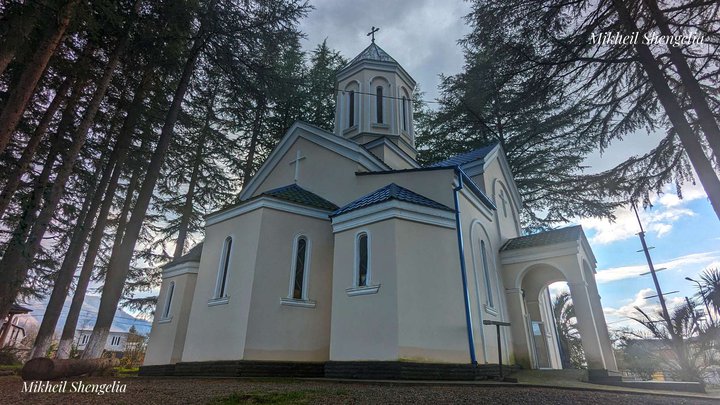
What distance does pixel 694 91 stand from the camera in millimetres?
7727

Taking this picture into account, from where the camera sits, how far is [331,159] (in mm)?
12570

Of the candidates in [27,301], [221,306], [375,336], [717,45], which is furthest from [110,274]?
[717,45]

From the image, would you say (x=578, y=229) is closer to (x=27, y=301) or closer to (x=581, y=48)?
(x=581, y=48)

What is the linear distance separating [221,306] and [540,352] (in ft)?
34.3

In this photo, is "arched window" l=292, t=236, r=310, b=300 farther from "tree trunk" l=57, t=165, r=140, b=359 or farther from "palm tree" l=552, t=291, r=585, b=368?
"palm tree" l=552, t=291, r=585, b=368

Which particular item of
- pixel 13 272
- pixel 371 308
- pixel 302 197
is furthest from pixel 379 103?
pixel 13 272

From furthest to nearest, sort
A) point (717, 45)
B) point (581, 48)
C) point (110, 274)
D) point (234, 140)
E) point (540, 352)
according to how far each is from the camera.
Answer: point (234, 140) → point (540, 352) → point (110, 274) → point (581, 48) → point (717, 45)

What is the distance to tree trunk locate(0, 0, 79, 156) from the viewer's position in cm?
736

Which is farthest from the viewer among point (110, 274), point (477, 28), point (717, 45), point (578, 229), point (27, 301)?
point (27, 301)

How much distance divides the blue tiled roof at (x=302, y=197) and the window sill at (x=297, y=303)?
2.68 metres

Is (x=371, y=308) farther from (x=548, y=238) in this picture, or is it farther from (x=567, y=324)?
(x=567, y=324)

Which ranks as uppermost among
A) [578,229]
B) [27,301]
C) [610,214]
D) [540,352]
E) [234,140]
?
[234,140]

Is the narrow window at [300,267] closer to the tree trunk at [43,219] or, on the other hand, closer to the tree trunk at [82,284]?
the tree trunk at [43,219]

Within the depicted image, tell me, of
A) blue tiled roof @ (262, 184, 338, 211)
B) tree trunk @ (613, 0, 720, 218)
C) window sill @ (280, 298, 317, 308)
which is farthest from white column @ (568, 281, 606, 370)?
blue tiled roof @ (262, 184, 338, 211)
